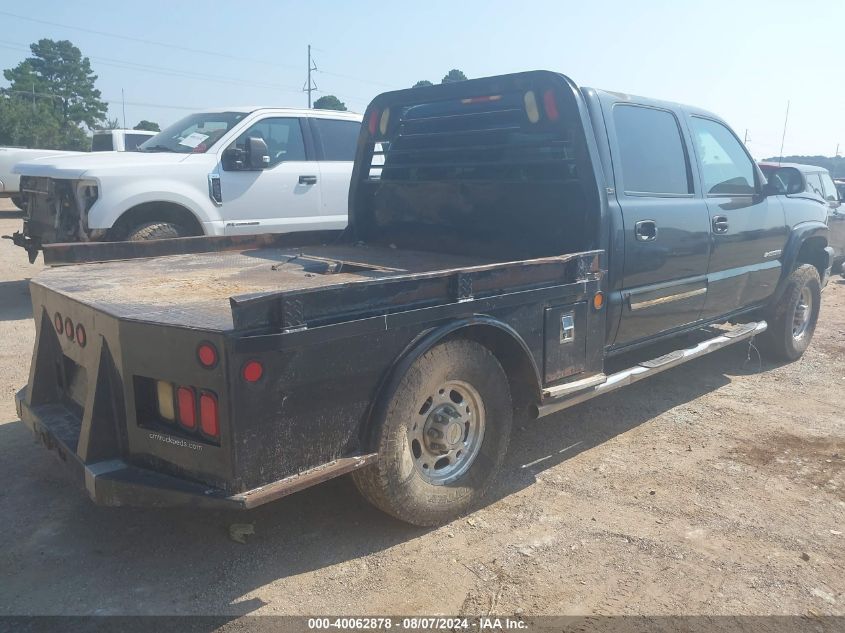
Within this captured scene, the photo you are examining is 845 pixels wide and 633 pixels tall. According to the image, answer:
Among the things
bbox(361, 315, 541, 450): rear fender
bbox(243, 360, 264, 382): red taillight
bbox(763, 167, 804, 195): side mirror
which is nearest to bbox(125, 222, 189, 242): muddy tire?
bbox(361, 315, 541, 450): rear fender

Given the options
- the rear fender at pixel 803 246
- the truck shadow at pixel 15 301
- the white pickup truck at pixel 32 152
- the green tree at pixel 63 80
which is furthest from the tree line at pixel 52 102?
the rear fender at pixel 803 246

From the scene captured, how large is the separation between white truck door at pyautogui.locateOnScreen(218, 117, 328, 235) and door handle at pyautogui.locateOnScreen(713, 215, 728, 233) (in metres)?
4.58

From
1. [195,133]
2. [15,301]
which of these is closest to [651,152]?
[195,133]

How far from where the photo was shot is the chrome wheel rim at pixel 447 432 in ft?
11.0

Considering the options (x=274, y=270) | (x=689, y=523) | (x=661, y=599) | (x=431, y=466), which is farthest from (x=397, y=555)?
(x=274, y=270)

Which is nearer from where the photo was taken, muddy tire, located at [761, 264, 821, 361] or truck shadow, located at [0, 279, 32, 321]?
muddy tire, located at [761, 264, 821, 361]

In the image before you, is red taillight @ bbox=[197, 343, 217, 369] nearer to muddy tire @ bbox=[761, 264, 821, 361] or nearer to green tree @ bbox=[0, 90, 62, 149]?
muddy tire @ bbox=[761, 264, 821, 361]

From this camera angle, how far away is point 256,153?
757cm

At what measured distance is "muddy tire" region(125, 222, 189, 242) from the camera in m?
7.05

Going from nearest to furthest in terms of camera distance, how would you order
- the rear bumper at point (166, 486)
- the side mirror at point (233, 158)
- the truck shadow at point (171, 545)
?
the rear bumper at point (166, 486) → the truck shadow at point (171, 545) → the side mirror at point (233, 158)

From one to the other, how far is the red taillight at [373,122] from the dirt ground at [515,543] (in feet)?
8.04

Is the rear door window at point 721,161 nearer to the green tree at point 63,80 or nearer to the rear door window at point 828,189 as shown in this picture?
the rear door window at point 828,189

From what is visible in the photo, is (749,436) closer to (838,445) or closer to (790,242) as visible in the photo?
(838,445)

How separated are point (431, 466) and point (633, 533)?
1.02 meters
